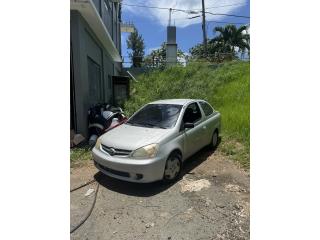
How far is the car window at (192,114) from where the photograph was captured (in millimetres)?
5319

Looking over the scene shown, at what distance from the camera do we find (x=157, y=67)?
1847 centimetres

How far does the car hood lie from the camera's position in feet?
13.8

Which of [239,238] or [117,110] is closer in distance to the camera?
[239,238]

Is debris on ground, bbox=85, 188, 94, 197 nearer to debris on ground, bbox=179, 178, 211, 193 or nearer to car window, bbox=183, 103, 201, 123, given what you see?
Answer: debris on ground, bbox=179, 178, 211, 193

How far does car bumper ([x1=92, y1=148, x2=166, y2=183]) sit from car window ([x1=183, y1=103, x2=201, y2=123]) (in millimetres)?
1374

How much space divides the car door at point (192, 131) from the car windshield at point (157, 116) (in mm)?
215

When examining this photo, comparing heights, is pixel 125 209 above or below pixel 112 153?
below

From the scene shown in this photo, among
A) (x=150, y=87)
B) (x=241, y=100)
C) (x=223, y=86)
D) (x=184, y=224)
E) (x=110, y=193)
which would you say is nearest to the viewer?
(x=184, y=224)

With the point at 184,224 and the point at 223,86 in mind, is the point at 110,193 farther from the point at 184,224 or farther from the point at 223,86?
the point at 223,86

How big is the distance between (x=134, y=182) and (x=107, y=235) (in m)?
1.24

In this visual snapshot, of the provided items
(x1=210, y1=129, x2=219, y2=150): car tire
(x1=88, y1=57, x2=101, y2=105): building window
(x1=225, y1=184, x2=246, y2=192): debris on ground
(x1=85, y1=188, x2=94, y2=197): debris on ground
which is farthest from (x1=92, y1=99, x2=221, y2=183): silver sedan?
(x1=88, y1=57, x2=101, y2=105): building window
